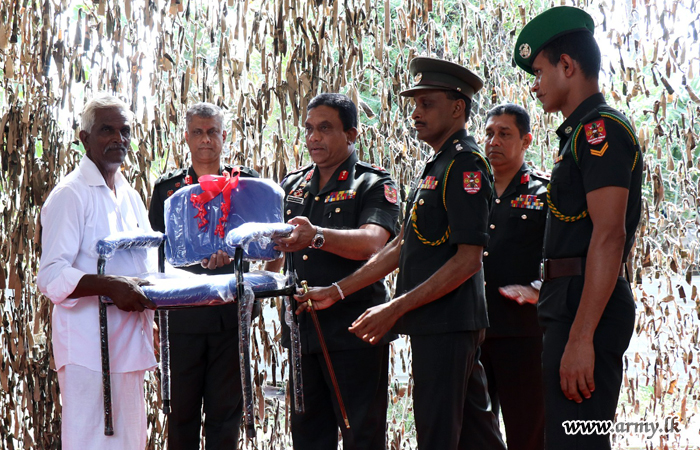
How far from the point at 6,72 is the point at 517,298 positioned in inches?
85.2

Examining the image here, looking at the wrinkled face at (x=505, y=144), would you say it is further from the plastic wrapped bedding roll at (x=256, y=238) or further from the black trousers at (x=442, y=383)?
the plastic wrapped bedding roll at (x=256, y=238)

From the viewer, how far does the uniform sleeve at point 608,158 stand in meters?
1.58

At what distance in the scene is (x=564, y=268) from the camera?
1686 millimetres

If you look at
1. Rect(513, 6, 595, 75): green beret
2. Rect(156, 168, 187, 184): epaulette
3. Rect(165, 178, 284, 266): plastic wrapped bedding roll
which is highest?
Rect(513, 6, 595, 75): green beret

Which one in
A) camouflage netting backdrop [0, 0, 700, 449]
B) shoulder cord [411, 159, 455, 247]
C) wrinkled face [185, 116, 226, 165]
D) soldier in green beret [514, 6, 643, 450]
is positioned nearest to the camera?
soldier in green beret [514, 6, 643, 450]

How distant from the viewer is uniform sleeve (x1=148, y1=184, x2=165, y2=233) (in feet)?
8.81

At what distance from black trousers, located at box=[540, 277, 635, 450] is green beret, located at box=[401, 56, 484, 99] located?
0.77 meters

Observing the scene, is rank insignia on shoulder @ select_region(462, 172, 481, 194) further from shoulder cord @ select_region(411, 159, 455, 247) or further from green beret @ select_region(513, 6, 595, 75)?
green beret @ select_region(513, 6, 595, 75)

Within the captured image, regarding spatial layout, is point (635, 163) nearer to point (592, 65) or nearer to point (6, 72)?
point (592, 65)

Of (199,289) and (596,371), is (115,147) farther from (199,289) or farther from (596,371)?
(596,371)

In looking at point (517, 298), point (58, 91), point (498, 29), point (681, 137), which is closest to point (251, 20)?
point (58, 91)

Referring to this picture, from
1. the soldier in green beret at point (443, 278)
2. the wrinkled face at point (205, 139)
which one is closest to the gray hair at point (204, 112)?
the wrinkled face at point (205, 139)

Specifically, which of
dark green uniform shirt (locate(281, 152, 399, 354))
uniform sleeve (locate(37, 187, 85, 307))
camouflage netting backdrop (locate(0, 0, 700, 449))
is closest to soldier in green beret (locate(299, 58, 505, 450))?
dark green uniform shirt (locate(281, 152, 399, 354))

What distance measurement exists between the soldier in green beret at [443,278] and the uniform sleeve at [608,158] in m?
0.42
